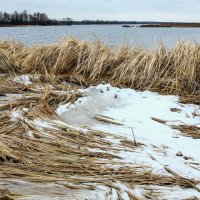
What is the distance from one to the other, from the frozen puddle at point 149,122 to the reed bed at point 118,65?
0.40 metres

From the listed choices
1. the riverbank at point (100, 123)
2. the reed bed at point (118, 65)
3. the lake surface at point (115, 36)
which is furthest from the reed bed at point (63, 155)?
the lake surface at point (115, 36)

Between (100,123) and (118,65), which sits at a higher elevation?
(118,65)

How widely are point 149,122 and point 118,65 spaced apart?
2.30 meters

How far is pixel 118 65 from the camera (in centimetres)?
586

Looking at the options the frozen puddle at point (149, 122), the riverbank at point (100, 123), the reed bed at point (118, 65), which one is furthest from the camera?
the reed bed at point (118, 65)

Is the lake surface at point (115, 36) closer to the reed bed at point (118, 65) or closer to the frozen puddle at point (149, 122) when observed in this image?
the reed bed at point (118, 65)

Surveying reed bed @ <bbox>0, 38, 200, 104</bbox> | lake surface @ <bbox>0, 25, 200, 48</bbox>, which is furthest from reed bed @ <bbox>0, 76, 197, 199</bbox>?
lake surface @ <bbox>0, 25, 200, 48</bbox>

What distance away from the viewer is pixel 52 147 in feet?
9.63

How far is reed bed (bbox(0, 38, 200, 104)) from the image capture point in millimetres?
5129

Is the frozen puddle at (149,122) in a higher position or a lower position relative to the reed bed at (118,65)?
lower

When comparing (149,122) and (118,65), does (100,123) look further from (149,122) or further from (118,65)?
(118,65)

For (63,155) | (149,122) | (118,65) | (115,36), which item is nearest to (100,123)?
(149,122)

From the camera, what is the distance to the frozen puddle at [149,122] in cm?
271

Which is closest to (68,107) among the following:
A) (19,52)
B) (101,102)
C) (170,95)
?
(101,102)
